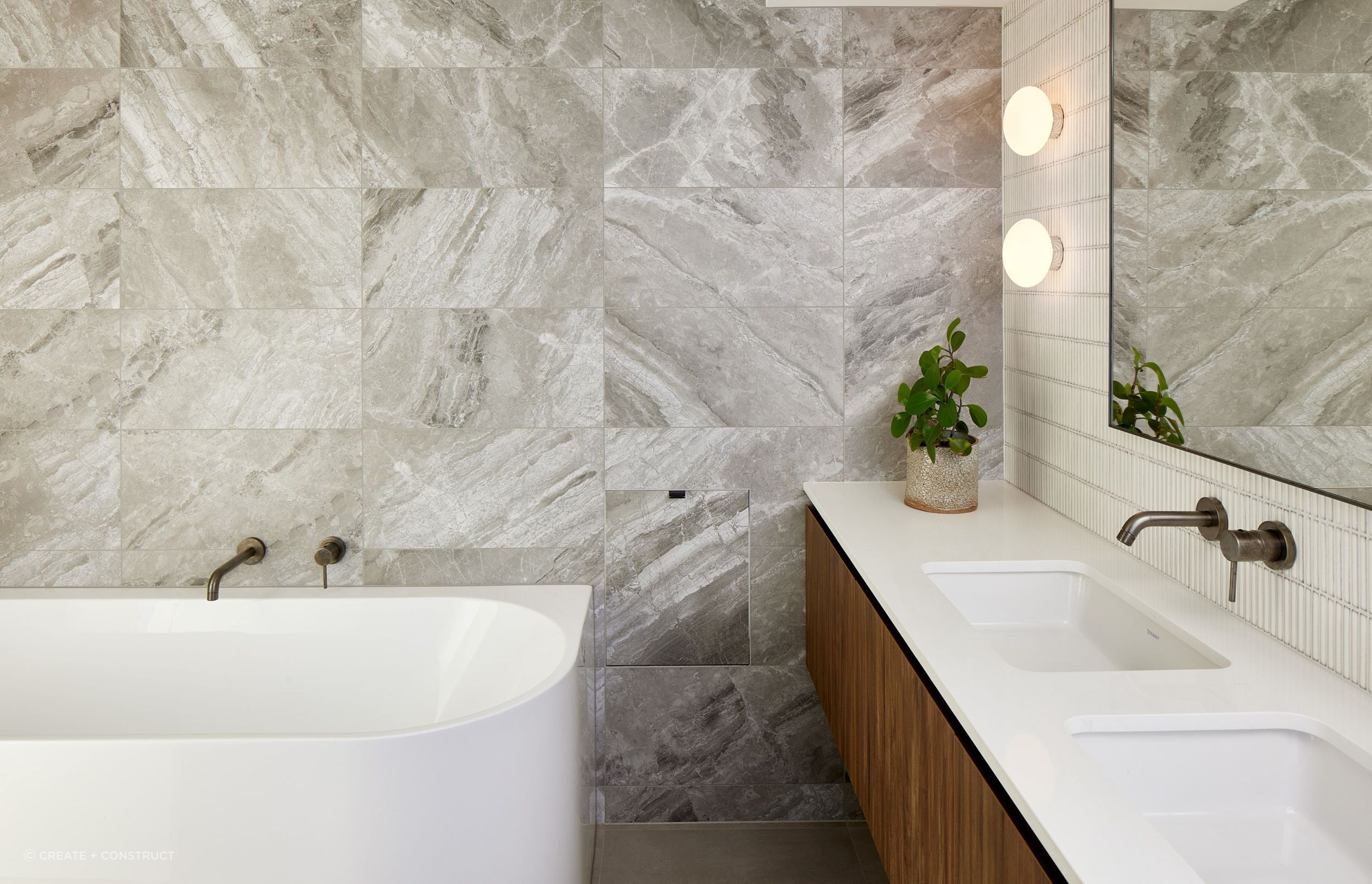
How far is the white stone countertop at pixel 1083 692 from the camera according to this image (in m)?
0.91

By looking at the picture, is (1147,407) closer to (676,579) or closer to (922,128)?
(922,128)

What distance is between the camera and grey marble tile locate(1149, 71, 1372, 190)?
122 centimetres

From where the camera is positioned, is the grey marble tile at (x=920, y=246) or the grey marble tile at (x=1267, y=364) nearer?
the grey marble tile at (x=1267, y=364)

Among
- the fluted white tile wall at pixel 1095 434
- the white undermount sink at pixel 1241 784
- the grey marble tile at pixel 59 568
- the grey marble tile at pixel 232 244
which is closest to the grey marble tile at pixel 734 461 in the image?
the fluted white tile wall at pixel 1095 434

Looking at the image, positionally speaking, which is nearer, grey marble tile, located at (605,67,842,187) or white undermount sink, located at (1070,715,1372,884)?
white undermount sink, located at (1070,715,1372,884)

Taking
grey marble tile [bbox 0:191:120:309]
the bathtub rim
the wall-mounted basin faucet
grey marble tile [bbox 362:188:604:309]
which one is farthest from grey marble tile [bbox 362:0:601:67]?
the wall-mounted basin faucet

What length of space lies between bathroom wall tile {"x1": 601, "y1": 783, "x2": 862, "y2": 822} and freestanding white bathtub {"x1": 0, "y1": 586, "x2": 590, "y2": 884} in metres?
0.41

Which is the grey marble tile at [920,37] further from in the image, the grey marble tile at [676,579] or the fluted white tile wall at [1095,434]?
the grey marble tile at [676,579]

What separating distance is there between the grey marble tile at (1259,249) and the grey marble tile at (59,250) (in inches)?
97.7

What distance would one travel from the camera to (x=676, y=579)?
2627 millimetres

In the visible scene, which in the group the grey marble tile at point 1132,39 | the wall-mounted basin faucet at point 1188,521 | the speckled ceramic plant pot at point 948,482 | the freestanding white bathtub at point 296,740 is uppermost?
the grey marble tile at point 1132,39

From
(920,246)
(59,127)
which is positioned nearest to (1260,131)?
(920,246)

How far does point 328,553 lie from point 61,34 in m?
1.49

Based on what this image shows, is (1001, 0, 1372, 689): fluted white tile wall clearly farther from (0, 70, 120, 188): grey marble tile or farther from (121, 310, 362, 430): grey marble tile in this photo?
(0, 70, 120, 188): grey marble tile
